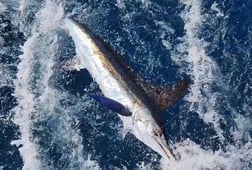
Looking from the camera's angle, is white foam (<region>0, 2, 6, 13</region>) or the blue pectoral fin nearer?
the blue pectoral fin

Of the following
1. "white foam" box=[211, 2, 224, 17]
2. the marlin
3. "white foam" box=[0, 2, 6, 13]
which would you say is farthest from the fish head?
"white foam" box=[0, 2, 6, 13]

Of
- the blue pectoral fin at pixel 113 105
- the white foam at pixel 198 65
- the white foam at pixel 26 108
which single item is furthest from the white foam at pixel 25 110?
the white foam at pixel 198 65

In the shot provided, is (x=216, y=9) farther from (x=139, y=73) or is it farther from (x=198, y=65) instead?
(x=139, y=73)

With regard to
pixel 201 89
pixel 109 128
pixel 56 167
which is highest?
pixel 201 89

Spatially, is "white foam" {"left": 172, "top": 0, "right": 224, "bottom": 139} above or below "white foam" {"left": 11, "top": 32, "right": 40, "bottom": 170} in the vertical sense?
above

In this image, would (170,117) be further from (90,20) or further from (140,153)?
(90,20)

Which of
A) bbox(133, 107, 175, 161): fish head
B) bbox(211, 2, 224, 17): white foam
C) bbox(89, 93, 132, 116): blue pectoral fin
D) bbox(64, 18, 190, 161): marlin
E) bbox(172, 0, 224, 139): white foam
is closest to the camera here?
bbox(133, 107, 175, 161): fish head

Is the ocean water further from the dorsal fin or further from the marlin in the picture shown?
the dorsal fin

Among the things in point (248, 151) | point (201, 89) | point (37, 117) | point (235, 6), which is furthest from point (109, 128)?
point (235, 6)
